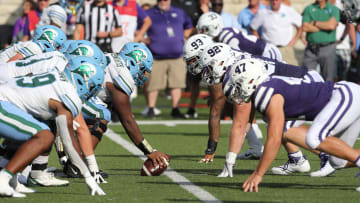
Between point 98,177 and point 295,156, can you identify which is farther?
→ point 295,156

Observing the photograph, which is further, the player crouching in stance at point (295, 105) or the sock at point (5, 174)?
the player crouching in stance at point (295, 105)

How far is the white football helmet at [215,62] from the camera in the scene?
292 inches

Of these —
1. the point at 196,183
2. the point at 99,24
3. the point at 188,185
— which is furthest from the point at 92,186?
the point at 99,24

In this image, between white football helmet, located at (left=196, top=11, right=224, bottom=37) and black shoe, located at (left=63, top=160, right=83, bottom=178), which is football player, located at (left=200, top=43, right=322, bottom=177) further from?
white football helmet, located at (left=196, top=11, right=224, bottom=37)

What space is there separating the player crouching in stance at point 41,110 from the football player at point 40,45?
1.78 meters

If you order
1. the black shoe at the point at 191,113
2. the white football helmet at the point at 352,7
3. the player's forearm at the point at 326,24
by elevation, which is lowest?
Answer: the black shoe at the point at 191,113

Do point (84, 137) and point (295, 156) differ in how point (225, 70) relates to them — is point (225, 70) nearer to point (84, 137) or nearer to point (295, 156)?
point (295, 156)

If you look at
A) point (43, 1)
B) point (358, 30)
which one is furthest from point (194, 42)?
point (358, 30)

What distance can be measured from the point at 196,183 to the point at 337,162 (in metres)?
1.19

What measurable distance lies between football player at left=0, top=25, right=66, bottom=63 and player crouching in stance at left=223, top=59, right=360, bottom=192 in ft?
8.02

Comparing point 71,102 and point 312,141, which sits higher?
point 71,102

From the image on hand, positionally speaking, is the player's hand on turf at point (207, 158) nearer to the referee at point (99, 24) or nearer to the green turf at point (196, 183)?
the green turf at point (196, 183)

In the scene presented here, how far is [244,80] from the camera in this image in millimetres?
6387

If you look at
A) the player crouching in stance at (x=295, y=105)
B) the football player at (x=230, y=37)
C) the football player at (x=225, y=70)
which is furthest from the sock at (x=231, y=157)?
the football player at (x=230, y=37)
